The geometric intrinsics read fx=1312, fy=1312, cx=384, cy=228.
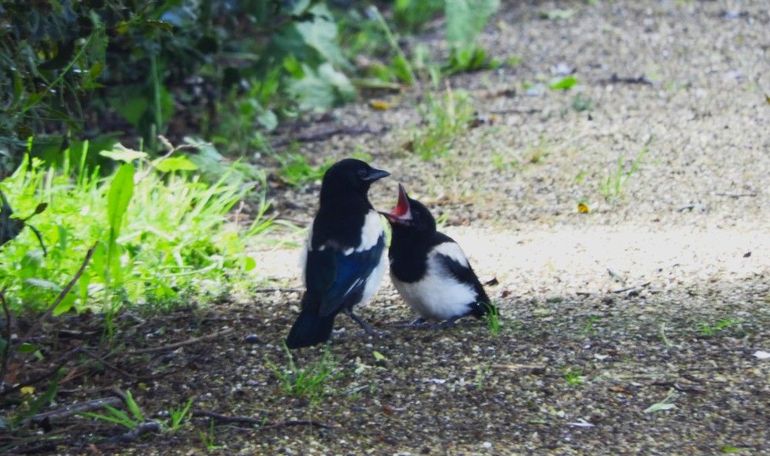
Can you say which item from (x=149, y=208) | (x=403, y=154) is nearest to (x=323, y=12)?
(x=403, y=154)

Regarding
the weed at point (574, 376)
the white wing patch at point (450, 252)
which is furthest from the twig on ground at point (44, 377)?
the weed at point (574, 376)

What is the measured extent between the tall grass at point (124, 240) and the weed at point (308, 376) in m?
0.89

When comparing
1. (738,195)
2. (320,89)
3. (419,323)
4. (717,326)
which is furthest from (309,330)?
(320,89)

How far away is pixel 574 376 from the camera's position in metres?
4.39

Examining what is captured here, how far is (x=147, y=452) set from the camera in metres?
3.98

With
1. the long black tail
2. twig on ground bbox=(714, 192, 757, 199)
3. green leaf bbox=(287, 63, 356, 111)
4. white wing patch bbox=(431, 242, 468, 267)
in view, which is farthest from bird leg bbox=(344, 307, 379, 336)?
green leaf bbox=(287, 63, 356, 111)

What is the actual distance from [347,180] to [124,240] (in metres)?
1.08

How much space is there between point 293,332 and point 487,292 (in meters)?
1.06

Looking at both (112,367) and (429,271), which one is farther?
(429,271)

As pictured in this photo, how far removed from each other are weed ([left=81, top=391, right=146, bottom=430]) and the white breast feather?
127 centimetres

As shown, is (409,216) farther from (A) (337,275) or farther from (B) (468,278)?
(A) (337,275)

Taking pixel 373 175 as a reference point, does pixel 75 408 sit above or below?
below

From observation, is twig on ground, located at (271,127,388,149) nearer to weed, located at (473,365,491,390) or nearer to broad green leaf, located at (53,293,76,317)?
broad green leaf, located at (53,293,76,317)

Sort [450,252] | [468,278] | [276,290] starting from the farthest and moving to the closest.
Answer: [276,290]
[450,252]
[468,278]
